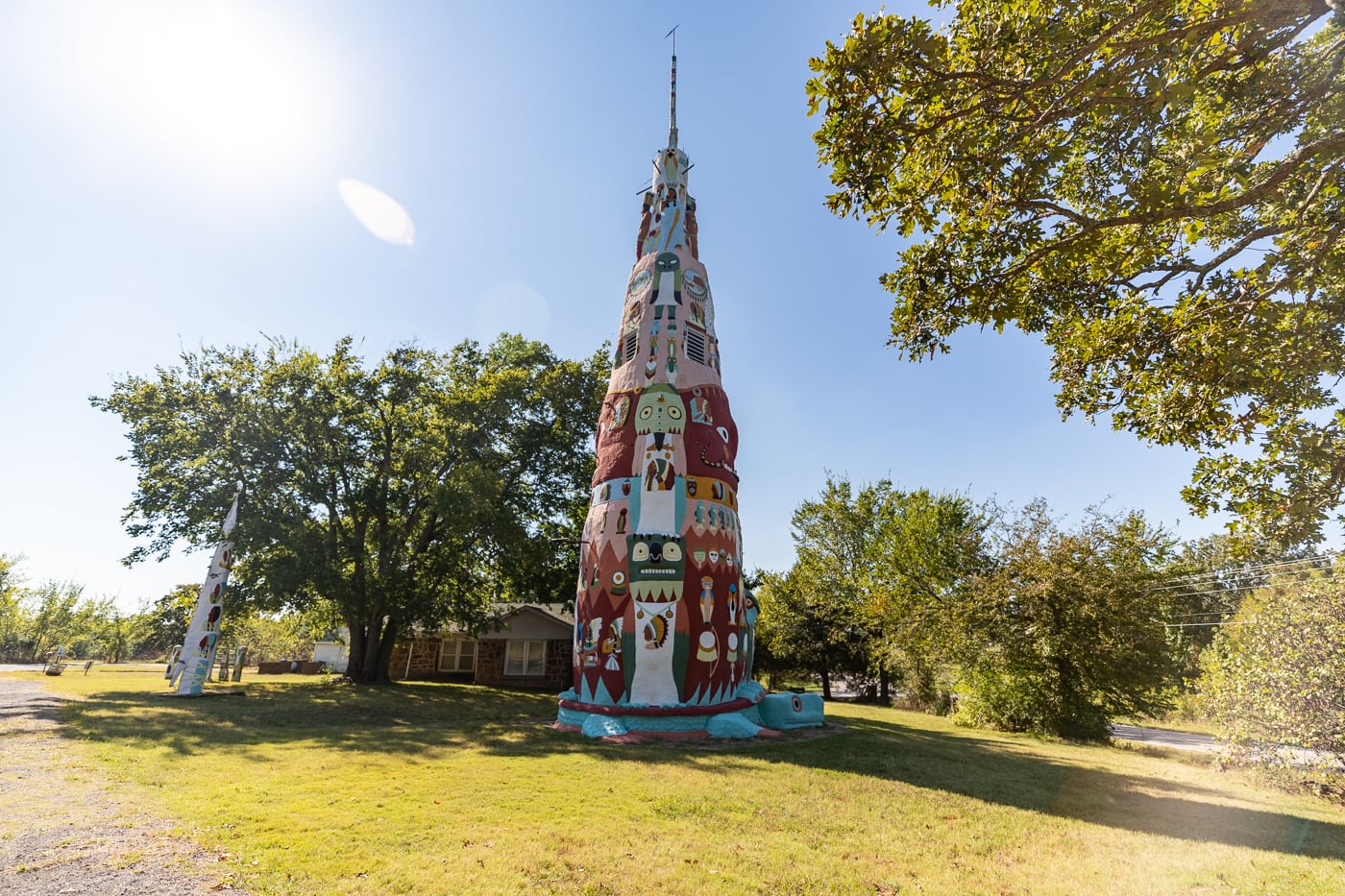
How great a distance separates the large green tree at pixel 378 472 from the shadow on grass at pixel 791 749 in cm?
486

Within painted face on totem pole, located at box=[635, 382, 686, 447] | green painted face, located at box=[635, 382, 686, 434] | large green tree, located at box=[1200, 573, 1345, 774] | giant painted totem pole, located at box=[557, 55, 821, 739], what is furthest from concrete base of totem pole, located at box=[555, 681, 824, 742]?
large green tree, located at box=[1200, 573, 1345, 774]

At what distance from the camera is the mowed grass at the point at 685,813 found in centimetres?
545

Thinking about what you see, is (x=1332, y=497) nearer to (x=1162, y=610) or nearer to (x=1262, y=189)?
(x=1262, y=189)

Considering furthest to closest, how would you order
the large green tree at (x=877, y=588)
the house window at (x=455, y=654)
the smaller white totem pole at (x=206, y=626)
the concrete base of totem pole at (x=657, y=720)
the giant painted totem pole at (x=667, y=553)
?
the house window at (x=455, y=654) < the large green tree at (x=877, y=588) < the smaller white totem pole at (x=206, y=626) < the giant painted totem pole at (x=667, y=553) < the concrete base of totem pole at (x=657, y=720)

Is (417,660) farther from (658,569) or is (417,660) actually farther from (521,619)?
(658,569)

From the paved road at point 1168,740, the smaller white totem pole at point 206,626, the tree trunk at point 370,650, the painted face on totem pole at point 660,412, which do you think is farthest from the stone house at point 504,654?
the paved road at point 1168,740

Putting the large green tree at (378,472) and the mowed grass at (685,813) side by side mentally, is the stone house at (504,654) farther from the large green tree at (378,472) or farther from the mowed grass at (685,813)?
the mowed grass at (685,813)

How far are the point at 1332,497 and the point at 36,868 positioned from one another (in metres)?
12.6

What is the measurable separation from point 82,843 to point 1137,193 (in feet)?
38.2

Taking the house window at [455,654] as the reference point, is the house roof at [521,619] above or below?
above

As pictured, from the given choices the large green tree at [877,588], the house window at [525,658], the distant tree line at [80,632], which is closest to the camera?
the large green tree at [877,588]

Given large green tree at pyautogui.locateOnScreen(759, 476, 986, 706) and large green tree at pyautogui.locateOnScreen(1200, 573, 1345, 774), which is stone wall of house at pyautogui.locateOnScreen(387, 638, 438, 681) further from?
large green tree at pyautogui.locateOnScreen(1200, 573, 1345, 774)

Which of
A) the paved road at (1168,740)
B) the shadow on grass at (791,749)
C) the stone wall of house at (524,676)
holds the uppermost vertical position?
the stone wall of house at (524,676)

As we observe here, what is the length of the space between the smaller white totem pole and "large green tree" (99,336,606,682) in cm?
152
